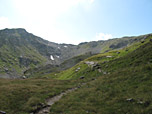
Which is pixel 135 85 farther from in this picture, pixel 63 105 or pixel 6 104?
pixel 6 104

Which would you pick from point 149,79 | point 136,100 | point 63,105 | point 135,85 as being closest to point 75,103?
point 63,105

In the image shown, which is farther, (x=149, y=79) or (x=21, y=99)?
(x=21, y=99)

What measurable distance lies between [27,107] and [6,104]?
4217mm

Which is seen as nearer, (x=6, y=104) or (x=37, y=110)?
(x=37, y=110)

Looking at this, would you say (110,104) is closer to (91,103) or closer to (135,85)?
(91,103)

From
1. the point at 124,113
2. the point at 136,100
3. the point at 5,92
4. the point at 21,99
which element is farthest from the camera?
the point at 5,92

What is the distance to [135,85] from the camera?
72.4ft

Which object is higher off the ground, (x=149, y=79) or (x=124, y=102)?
(x=149, y=79)

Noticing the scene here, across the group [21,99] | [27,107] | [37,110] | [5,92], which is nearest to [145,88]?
[37,110]

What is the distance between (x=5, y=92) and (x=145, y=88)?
2818 centimetres

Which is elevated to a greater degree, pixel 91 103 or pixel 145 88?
pixel 145 88

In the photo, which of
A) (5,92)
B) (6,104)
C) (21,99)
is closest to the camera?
(6,104)

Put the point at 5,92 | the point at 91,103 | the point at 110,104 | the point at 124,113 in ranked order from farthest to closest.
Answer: the point at 5,92, the point at 91,103, the point at 110,104, the point at 124,113

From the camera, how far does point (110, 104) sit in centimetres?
1827
